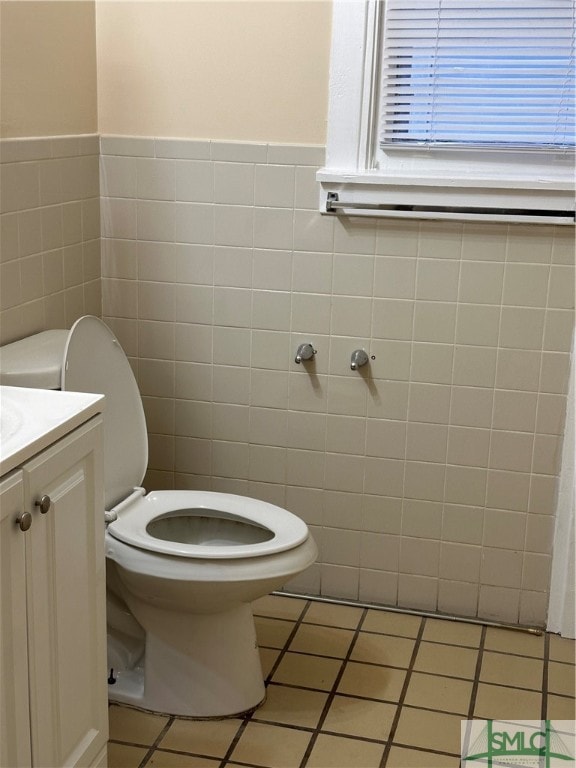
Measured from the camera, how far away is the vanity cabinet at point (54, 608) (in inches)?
59.5

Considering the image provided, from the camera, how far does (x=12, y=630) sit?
151cm

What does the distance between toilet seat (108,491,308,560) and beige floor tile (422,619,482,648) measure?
613 millimetres

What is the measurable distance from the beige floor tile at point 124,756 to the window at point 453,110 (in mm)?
1396

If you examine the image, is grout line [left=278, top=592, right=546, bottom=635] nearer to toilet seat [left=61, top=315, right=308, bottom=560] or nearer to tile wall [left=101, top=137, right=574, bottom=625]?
tile wall [left=101, top=137, right=574, bottom=625]

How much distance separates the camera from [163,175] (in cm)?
262

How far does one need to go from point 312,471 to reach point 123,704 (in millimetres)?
813

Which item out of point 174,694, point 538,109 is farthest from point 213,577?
point 538,109

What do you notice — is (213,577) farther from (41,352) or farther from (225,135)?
(225,135)

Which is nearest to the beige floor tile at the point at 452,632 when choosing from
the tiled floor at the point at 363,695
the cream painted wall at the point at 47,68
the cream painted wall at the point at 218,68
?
the tiled floor at the point at 363,695

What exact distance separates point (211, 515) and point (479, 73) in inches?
50.9

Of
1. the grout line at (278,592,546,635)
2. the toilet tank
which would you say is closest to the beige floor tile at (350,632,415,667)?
the grout line at (278,592,546,635)

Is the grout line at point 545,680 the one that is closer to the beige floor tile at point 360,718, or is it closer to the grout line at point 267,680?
the beige floor tile at point 360,718

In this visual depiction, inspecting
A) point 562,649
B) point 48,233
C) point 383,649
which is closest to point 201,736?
point 383,649

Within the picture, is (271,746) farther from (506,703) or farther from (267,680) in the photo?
(506,703)
